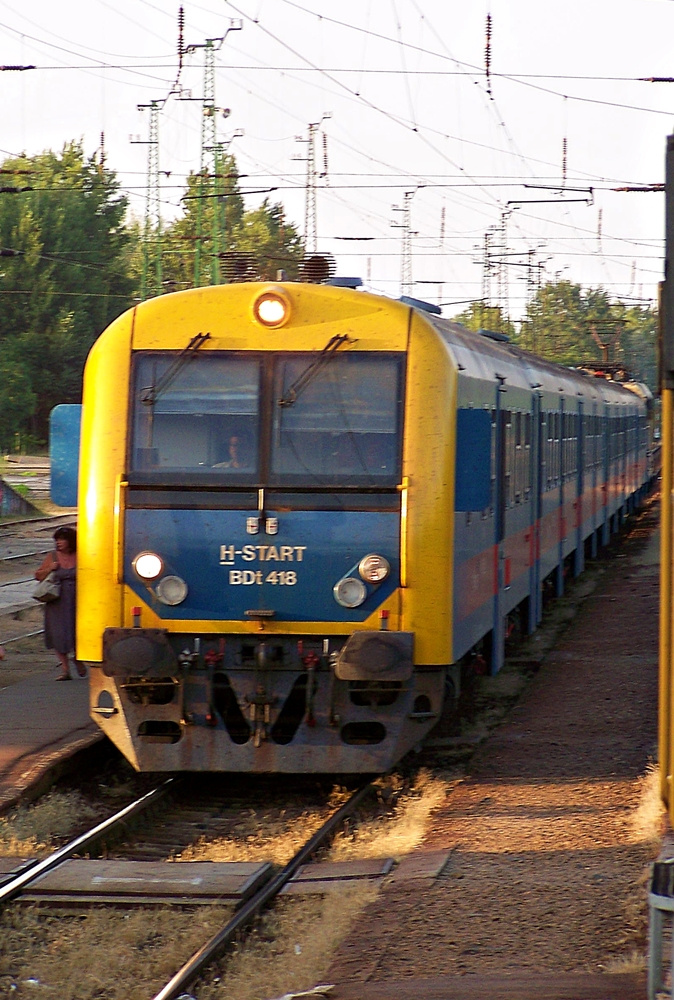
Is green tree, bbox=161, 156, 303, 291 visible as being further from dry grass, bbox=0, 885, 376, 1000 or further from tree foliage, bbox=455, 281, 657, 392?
dry grass, bbox=0, 885, 376, 1000

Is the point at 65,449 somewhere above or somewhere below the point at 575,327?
below

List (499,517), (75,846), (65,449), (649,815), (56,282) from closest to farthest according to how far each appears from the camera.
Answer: (75,846) → (649,815) → (65,449) → (499,517) → (56,282)

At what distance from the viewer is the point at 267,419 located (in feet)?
28.1

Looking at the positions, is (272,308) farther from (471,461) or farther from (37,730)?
(37,730)

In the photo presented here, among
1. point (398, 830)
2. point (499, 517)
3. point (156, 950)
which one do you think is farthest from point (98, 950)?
point (499, 517)

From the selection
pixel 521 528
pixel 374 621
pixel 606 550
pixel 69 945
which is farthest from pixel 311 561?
pixel 606 550

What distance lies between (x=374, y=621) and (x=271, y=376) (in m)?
1.49

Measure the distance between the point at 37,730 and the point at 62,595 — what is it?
2016 mm

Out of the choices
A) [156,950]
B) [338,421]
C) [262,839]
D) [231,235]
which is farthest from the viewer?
[231,235]

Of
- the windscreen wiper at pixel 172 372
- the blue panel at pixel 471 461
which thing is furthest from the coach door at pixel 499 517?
the windscreen wiper at pixel 172 372

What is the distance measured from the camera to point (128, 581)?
8.53m

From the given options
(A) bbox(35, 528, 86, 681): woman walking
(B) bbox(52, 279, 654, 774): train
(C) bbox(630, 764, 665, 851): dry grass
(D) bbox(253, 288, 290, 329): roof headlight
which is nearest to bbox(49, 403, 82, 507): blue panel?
(B) bbox(52, 279, 654, 774): train

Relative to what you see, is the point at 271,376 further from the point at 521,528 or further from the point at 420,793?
the point at 521,528

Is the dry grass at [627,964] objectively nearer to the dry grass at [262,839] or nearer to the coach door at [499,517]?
the dry grass at [262,839]
